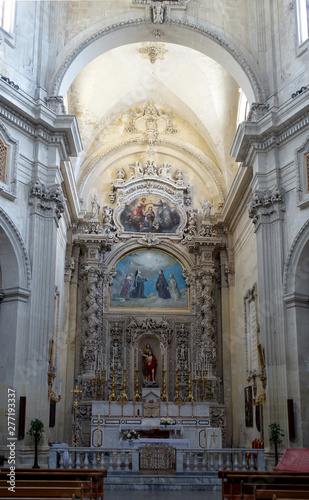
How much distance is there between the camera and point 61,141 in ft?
57.4

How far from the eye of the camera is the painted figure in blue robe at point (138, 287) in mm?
24094

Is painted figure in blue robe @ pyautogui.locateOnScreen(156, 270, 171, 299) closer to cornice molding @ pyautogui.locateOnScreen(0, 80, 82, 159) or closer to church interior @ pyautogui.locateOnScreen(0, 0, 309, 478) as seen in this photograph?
church interior @ pyautogui.locateOnScreen(0, 0, 309, 478)

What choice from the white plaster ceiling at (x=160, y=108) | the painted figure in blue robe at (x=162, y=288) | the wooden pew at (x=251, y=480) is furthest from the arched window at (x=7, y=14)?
the wooden pew at (x=251, y=480)

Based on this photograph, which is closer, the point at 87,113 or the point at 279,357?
the point at 279,357

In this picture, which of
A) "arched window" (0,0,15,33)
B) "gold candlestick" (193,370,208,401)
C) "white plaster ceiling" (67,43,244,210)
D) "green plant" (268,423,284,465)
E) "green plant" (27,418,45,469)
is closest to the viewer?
"green plant" (27,418,45,469)

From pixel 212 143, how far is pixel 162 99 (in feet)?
8.89

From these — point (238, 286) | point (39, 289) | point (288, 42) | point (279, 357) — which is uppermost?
point (288, 42)

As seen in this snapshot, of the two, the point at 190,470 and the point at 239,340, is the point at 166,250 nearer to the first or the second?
the point at 239,340

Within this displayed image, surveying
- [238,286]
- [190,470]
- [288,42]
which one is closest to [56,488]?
[190,470]

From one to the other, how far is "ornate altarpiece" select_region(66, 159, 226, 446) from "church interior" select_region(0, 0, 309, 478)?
2.3 inches

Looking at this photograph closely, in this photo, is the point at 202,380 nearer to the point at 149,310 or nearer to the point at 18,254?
the point at 149,310

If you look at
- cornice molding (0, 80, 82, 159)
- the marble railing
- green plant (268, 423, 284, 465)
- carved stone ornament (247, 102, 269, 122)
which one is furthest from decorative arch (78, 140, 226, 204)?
the marble railing

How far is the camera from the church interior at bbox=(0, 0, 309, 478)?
619 inches

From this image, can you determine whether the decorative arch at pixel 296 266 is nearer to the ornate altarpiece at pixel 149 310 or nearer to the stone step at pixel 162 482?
the stone step at pixel 162 482
